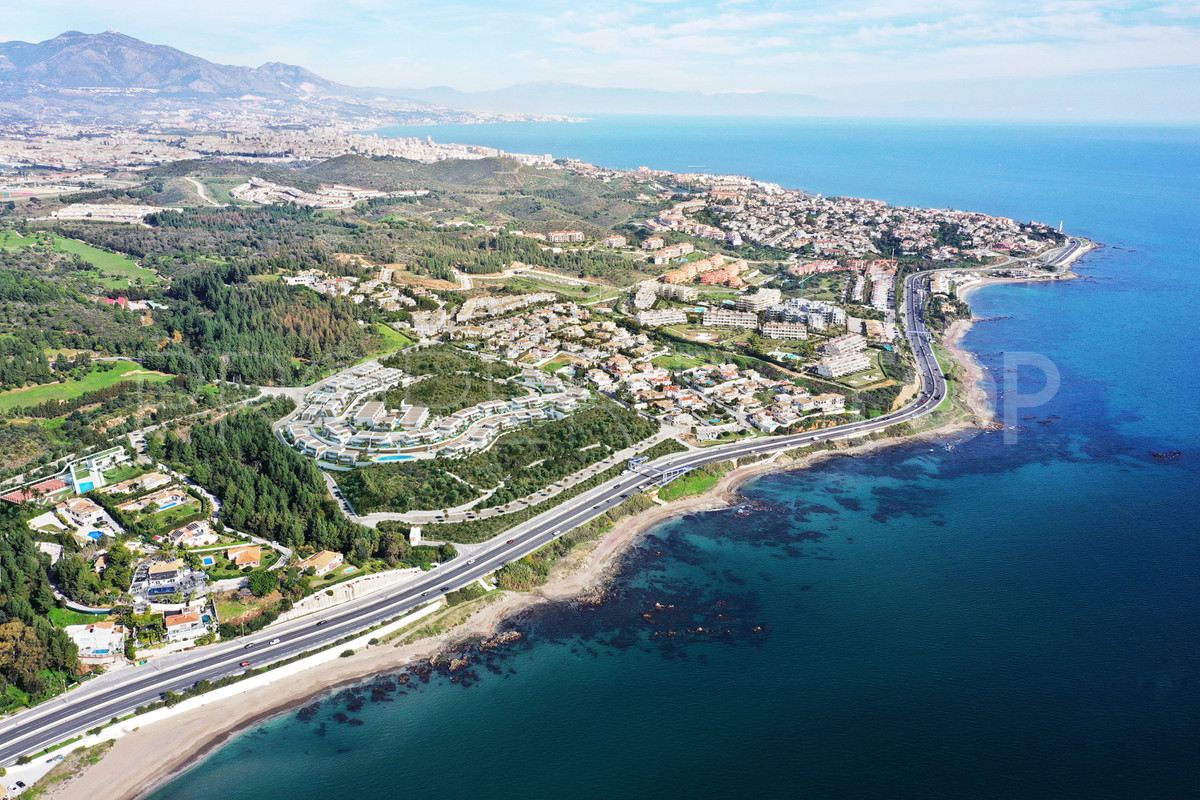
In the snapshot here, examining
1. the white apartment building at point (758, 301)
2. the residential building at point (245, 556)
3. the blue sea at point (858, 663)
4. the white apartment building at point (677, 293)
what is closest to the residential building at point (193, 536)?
the residential building at point (245, 556)

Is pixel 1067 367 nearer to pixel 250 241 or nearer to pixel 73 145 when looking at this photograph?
pixel 250 241

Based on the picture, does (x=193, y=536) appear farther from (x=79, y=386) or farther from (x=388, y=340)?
(x=388, y=340)

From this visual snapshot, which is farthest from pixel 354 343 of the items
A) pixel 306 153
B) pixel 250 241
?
pixel 306 153

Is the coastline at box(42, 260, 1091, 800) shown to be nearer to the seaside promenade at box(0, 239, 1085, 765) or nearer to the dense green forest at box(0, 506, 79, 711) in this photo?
the seaside promenade at box(0, 239, 1085, 765)

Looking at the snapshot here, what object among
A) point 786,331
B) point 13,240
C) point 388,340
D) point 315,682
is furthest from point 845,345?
point 13,240

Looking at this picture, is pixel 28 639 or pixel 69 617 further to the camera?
pixel 69 617
